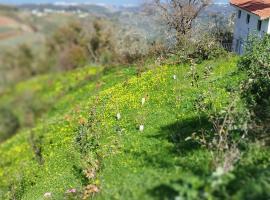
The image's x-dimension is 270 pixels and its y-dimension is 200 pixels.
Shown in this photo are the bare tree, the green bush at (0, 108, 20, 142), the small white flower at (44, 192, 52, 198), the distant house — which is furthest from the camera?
the green bush at (0, 108, 20, 142)

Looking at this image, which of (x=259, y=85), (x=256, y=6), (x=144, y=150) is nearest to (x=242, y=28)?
(x=256, y=6)

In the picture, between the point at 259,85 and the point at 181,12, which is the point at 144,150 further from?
the point at 181,12

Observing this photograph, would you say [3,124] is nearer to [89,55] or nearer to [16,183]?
[89,55]

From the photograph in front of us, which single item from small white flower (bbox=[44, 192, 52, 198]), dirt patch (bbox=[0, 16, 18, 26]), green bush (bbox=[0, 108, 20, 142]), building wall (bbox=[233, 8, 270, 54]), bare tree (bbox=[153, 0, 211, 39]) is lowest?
dirt patch (bbox=[0, 16, 18, 26])

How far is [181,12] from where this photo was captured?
3841 centimetres

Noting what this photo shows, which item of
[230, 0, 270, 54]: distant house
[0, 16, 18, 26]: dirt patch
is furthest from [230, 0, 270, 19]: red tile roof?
[0, 16, 18, 26]: dirt patch

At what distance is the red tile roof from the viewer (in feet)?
117

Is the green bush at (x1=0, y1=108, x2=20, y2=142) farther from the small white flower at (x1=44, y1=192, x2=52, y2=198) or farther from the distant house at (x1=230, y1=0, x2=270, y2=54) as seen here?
the small white flower at (x1=44, y1=192, x2=52, y2=198)

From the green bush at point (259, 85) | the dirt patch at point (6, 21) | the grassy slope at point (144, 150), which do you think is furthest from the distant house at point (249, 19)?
the dirt patch at point (6, 21)

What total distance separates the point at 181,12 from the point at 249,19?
542cm

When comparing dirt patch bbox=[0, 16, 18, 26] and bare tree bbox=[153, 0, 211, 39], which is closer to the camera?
bare tree bbox=[153, 0, 211, 39]

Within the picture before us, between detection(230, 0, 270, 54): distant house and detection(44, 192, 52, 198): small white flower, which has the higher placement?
detection(44, 192, 52, 198): small white flower

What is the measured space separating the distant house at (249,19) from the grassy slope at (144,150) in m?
8.19

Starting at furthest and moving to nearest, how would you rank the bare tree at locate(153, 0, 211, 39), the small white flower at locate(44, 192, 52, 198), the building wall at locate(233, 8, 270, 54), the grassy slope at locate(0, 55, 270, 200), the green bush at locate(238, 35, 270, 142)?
the bare tree at locate(153, 0, 211, 39) < the building wall at locate(233, 8, 270, 54) < the small white flower at locate(44, 192, 52, 198) < the green bush at locate(238, 35, 270, 142) < the grassy slope at locate(0, 55, 270, 200)
